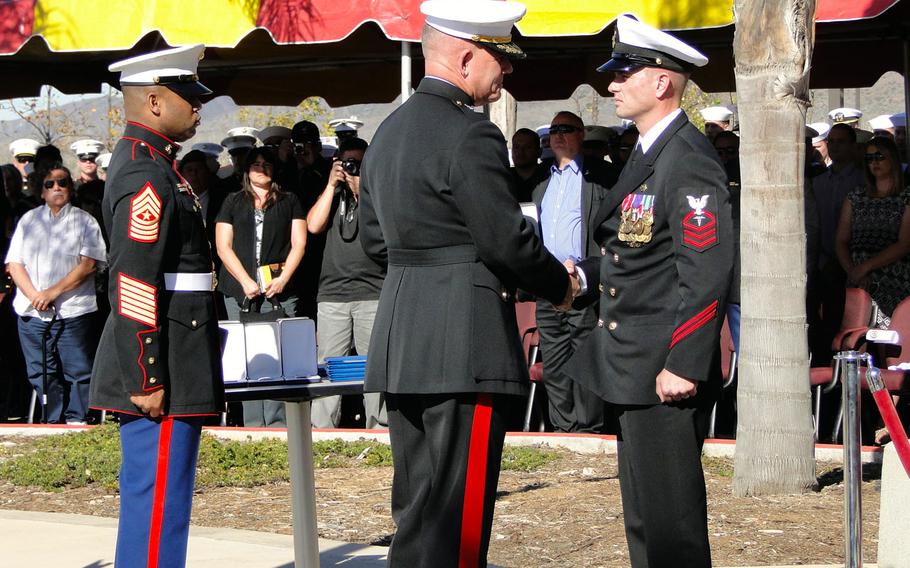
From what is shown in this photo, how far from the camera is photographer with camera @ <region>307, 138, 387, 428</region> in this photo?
32.3 ft

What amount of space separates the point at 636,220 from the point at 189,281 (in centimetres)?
147

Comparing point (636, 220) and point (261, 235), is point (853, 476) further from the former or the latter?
point (261, 235)

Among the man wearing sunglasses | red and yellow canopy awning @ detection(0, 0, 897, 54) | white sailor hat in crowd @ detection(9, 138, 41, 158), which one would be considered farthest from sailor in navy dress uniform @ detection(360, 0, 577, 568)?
white sailor hat in crowd @ detection(9, 138, 41, 158)

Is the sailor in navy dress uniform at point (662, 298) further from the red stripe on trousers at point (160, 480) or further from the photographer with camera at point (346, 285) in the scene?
the photographer with camera at point (346, 285)

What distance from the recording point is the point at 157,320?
4.51 metres

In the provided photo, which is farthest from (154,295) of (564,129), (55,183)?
(55,183)

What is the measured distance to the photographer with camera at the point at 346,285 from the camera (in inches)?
388

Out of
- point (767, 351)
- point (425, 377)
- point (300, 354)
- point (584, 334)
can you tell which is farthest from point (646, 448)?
point (584, 334)

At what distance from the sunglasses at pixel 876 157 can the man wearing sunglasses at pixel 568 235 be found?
1.82 meters

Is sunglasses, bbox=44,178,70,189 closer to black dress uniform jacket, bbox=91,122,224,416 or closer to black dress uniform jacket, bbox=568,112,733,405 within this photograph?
black dress uniform jacket, bbox=91,122,224,416

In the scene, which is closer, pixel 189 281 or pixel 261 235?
pixel 189 281

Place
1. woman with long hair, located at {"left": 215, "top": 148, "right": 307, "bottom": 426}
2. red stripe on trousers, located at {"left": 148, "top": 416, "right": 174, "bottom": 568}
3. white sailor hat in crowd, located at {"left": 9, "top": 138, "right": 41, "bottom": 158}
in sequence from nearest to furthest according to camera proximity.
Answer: red stripe on trousers, located at {"left": 148, "top": 416, "right": 174, "bottom": 568}, woman with long hair, located at {"left": 215, "top": 148, "right": 307, "bottom": 426}, white sailor hat in crowd, located at {"left": 9, "top": 138, "right": 41, "bottom": 158}

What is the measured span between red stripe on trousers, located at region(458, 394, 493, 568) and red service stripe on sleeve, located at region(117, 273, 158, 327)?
1120 millimetres

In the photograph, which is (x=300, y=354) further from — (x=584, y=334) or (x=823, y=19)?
(x=823, y=19)
